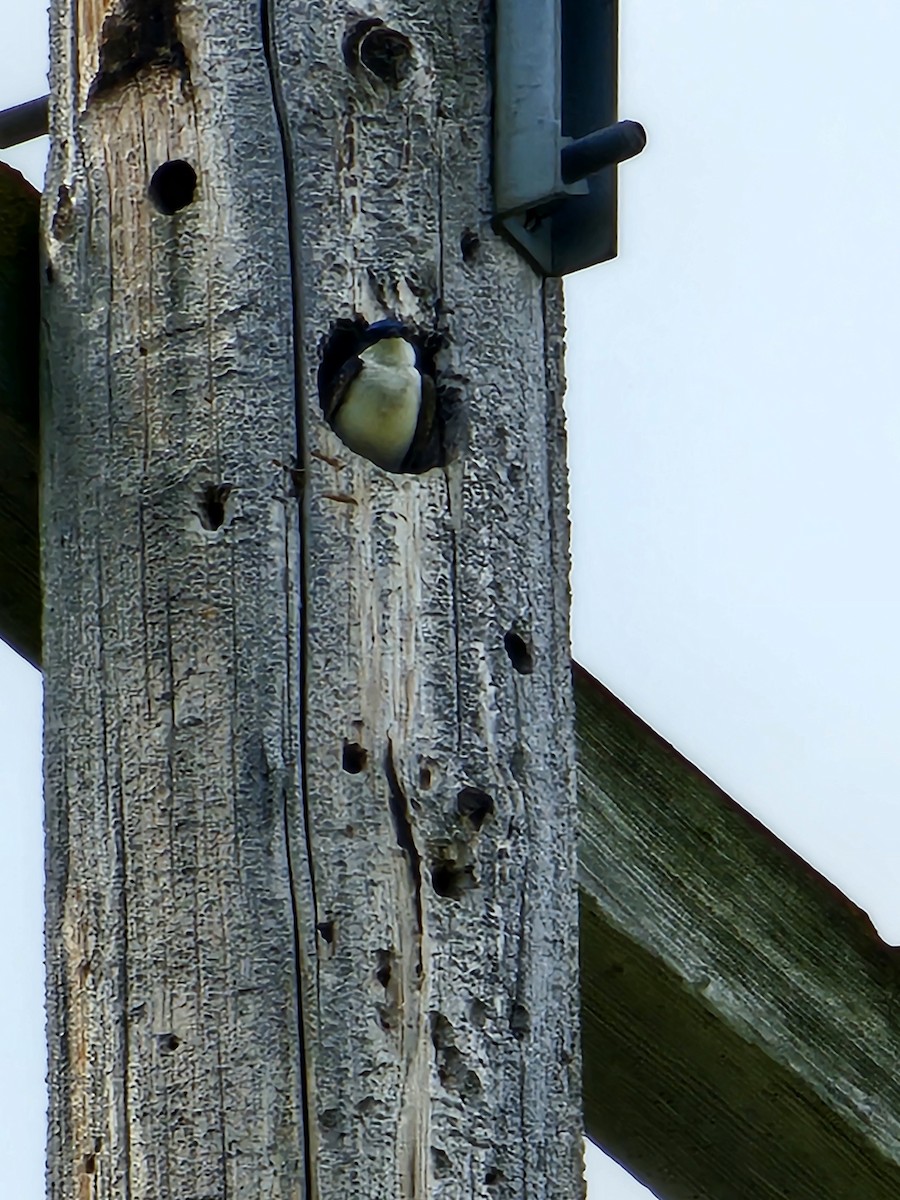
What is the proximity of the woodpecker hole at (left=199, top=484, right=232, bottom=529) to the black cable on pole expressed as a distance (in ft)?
1.46

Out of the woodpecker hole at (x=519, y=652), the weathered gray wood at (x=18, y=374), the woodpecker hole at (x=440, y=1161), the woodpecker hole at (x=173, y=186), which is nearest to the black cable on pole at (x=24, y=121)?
the weathered gray wood at (x=18, y=374)

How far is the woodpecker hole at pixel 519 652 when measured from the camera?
1.50m

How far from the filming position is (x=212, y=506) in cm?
146

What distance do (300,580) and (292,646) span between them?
0.05m

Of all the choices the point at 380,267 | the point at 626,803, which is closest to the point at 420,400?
the point at 380,267

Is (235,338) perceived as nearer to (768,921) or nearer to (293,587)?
(293,587)

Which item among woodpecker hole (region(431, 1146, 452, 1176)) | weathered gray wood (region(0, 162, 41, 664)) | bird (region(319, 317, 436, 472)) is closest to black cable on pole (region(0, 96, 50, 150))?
weathered gray wood (region(0, 162, 41, 664))

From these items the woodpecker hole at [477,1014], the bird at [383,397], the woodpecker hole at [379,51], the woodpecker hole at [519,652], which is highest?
the woodpecker hole at [379,51]

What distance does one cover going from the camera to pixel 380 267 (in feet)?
4.90

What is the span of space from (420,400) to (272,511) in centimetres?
14

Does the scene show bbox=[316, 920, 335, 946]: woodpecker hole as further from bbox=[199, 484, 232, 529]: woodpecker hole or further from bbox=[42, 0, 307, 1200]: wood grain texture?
bbox=[199, 484, 232, 529]: woodpecker hole

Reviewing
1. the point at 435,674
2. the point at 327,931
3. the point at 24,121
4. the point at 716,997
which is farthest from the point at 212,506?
the point at 716,997

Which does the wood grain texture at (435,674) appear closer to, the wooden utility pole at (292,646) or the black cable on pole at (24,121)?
the wooden utility pole at (292,646)

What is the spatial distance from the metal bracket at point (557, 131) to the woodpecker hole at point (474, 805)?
1.34 feet
